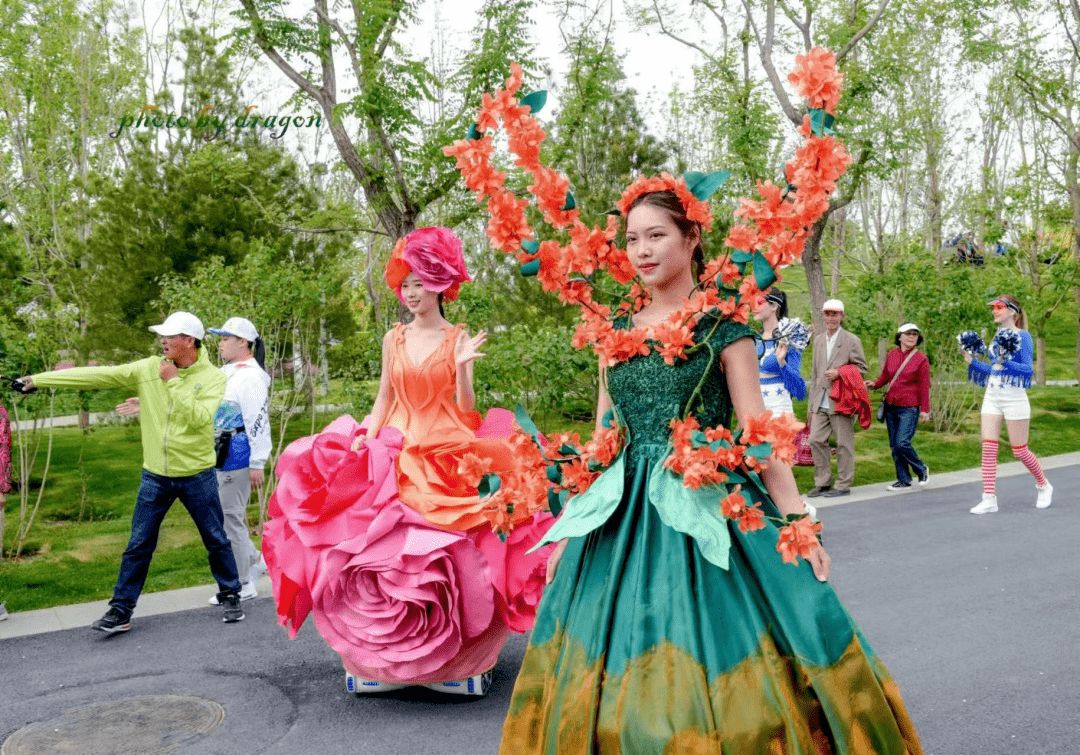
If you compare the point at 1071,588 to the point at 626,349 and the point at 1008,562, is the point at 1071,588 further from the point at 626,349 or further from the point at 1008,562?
the point at 626,349

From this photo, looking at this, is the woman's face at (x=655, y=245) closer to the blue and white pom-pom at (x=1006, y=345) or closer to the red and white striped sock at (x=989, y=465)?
the blue and white pom-pom at (x=1006, y=345)

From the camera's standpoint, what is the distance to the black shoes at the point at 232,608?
6.77 m

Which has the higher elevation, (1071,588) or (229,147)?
(229,147)

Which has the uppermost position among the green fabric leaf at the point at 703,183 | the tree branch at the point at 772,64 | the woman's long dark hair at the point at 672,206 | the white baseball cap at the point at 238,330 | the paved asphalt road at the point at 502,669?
the tree branch at the point at 772,64

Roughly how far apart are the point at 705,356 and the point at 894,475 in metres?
11.2

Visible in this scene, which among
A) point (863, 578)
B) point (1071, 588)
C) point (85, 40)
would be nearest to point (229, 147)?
point (85, 40)

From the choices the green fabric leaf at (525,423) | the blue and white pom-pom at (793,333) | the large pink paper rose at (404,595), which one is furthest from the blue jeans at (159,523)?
the blue and white pom-pom at (793,333)

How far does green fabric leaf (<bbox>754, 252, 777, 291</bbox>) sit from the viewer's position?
3.02 meters

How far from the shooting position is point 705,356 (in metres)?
3.21

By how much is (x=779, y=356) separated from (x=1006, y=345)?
9.20ft

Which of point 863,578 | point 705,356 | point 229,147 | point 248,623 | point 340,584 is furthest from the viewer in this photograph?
point 229,147

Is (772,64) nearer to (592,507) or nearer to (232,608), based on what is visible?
(232,608)

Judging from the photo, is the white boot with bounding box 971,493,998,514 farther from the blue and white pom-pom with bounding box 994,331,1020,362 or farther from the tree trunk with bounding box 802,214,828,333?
the tree trunk with bounding box 802,214,828,333

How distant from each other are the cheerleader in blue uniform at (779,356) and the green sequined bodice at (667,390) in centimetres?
505
